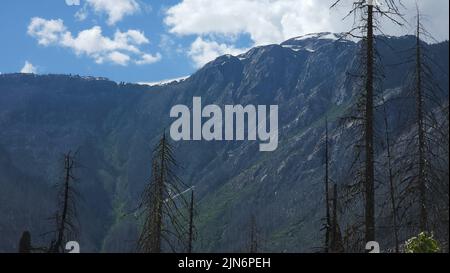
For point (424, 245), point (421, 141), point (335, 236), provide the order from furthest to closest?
1. point (335, 236)
2. point (421, 141)
3. point (424, 245)

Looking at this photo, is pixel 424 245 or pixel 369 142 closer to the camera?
pixel 424 245

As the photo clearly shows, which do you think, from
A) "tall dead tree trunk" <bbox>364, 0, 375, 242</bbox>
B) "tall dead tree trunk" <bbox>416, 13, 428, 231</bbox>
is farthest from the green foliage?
"tall dead tree trunk" <bbox>416, 13, 428, 231</bbox>

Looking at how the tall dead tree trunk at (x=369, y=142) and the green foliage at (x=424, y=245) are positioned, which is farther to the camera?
the tall dead tree trunk at (x=369, y=142)

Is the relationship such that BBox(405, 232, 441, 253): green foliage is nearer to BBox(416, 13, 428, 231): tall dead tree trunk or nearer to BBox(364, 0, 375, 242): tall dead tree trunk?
BBox(364, 0, 375, 242): tall dead tree trunk

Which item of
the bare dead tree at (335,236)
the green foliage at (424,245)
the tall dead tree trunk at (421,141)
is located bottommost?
the green foliage at (424,245)

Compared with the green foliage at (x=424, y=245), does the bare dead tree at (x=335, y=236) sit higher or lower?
higher

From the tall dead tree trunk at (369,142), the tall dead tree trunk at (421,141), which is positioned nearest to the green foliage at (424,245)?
the tall dead tree trunk at (369,142)

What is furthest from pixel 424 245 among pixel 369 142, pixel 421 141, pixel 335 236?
pixel 335 236

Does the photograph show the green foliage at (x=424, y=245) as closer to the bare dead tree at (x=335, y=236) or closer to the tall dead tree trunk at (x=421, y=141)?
the tall dead tree trunk at (x=421, y=141)

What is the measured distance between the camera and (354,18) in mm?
22359

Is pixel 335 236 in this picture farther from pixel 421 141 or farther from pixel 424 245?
pixel 424 245
